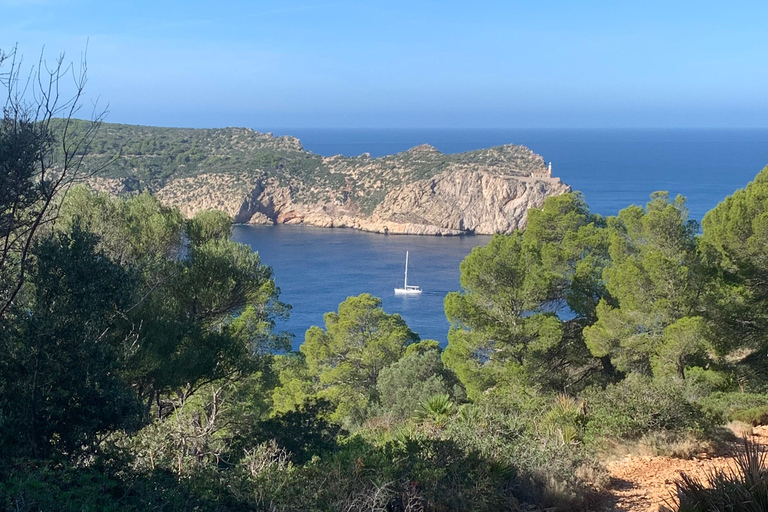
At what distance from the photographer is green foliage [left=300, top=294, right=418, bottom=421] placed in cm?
1627

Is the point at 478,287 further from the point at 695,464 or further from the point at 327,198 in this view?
the point at 327,198

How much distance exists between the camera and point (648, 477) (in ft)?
17.0

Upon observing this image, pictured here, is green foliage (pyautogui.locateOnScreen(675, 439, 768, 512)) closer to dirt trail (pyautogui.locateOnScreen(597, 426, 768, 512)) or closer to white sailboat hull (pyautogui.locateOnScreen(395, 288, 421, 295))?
dirt trail (pyautogui.locateOnScreen(597, 426, 768, 512))

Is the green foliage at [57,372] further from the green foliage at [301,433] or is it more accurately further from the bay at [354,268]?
the bay at [354,268]

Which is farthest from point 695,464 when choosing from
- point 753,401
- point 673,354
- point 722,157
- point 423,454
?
point 722,157

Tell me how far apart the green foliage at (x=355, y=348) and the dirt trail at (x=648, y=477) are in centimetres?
1039

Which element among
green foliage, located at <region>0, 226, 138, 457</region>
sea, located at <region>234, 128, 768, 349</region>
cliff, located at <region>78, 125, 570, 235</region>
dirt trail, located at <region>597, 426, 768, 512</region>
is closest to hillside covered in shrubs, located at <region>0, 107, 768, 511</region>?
green foliage, located at <region>0, 226, 138, 457</region>

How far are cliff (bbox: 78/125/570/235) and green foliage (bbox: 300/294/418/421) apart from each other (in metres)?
51.5

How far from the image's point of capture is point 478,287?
37.7 ft

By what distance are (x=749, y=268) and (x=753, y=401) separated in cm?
279

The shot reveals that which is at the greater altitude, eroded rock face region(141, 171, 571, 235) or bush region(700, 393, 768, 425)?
bush region(700, 393, 768, 425)

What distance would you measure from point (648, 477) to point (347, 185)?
246 feet

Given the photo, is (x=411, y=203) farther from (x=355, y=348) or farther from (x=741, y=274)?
(x=741, y=274)

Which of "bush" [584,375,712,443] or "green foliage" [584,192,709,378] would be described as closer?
"bush" [584,375,712,443]
